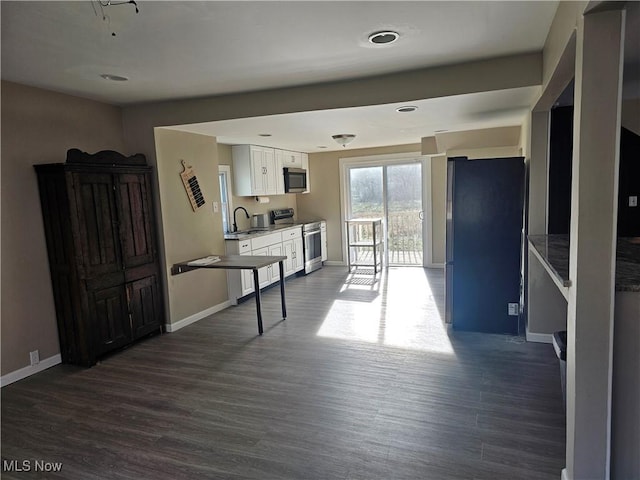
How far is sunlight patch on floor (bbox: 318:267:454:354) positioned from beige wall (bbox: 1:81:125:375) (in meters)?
2.53

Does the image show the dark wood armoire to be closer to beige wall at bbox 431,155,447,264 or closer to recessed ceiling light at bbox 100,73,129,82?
recessed ceiling light at bbox 100,73,129,82

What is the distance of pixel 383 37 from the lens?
8.11 feet

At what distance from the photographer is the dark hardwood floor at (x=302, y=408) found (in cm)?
211

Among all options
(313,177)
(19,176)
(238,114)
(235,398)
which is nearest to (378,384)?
(235,398)

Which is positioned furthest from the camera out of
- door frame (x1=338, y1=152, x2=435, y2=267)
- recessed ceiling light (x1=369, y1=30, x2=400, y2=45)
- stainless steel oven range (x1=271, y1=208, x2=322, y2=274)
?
stainless steel oven range (x1=271, y1=208, x2=322, y2=274)

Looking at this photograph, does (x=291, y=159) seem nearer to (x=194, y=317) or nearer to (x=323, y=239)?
(x=323, y=239)

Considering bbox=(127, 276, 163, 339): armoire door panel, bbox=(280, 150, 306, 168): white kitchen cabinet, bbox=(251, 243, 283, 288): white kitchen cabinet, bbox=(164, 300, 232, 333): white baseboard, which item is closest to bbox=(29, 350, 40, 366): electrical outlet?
bbox=(127, 276, 163, 339): armoire door panel

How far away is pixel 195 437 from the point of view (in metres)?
2.38

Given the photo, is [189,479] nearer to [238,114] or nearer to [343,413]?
[343,413]

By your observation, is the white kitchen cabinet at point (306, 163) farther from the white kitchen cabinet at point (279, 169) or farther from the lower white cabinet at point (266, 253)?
the lower white cabinet at point (266, 253)

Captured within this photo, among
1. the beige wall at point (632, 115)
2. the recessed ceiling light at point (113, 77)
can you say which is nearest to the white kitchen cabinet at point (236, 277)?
the recessed ceiling light at point (113, 77)

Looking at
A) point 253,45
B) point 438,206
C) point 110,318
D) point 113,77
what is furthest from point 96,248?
point 438,206

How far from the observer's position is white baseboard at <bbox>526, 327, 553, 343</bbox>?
3.53 meters

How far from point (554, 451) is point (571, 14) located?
218 cm
